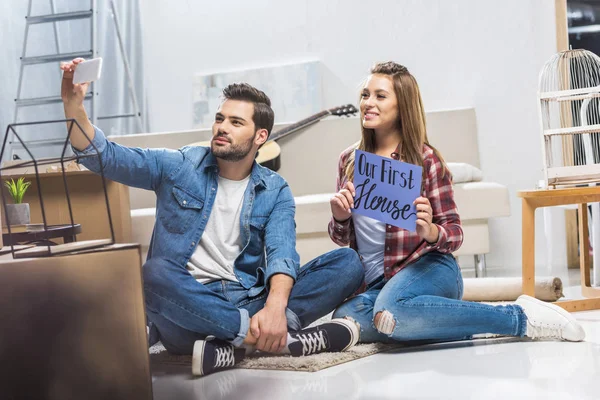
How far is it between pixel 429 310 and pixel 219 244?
1.73 feet

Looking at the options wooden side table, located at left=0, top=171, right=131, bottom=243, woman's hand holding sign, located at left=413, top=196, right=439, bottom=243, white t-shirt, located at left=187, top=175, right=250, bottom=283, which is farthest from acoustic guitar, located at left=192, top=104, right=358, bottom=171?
woman's hand holding sign, located at left=413, top=196, right=439, bottom=243

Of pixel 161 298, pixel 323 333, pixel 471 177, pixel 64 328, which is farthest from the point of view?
pixel 471 177

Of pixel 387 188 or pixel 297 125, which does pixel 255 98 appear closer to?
pixel 387 188

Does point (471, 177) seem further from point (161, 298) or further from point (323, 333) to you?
point (161, 298)

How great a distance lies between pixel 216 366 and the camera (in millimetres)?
1611

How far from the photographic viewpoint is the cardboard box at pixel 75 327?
0.95 m

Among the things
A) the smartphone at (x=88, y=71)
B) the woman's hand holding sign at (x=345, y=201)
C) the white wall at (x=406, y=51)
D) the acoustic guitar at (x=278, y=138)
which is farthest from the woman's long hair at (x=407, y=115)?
the white wall at (x=406, y=51)

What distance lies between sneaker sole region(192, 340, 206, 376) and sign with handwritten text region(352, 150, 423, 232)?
0.49 m

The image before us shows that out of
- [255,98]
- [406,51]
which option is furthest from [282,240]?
[406,51]

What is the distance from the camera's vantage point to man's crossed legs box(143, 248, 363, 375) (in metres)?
1.57

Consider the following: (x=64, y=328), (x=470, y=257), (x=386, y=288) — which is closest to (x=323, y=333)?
(x=386, y=288)

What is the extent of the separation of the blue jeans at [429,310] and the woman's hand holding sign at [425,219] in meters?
0.12

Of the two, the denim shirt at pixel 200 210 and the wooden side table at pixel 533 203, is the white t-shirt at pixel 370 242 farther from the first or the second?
the wooden side table at pixel 533 203

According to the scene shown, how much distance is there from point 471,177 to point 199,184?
1.86m
